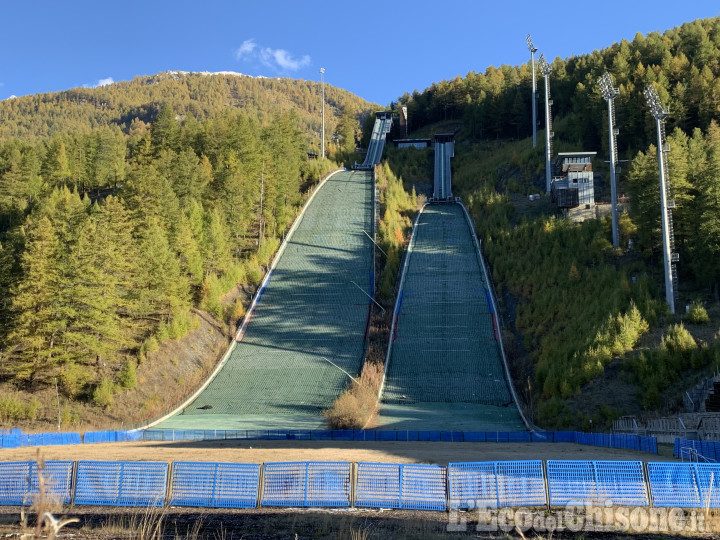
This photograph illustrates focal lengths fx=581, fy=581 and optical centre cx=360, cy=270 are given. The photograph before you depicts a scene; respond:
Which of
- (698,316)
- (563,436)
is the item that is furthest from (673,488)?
(698,316)

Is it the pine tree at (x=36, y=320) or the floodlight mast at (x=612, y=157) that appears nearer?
the pine tree at (x=36, y=320)

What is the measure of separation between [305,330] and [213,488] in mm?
27066

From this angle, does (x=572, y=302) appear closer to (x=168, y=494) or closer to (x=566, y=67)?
(x=168, y=494)

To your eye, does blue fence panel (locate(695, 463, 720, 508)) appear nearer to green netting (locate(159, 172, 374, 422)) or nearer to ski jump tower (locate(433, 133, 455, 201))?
green netting (locate(159, 172, 374, 422))

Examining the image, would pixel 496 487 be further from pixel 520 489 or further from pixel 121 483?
pixel 121 483

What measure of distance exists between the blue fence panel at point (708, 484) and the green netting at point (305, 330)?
66.9ft

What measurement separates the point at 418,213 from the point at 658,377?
34.9 m

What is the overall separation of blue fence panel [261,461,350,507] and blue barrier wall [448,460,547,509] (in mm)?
2051

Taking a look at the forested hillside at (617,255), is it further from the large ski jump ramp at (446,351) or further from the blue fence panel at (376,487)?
the blue fence panel at (376,487)

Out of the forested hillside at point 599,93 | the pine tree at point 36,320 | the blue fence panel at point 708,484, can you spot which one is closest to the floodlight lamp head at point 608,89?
the forested hillside at point 599,93

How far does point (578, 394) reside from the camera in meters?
26.4

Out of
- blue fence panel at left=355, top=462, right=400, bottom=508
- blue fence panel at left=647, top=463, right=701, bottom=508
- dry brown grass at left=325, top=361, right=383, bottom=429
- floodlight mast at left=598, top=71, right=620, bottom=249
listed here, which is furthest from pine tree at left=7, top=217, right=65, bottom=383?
floodlight mast at left=598, top=71, right=620, bottom=249

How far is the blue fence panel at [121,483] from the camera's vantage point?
1116cm

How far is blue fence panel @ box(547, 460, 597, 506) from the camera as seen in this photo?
10548mm
